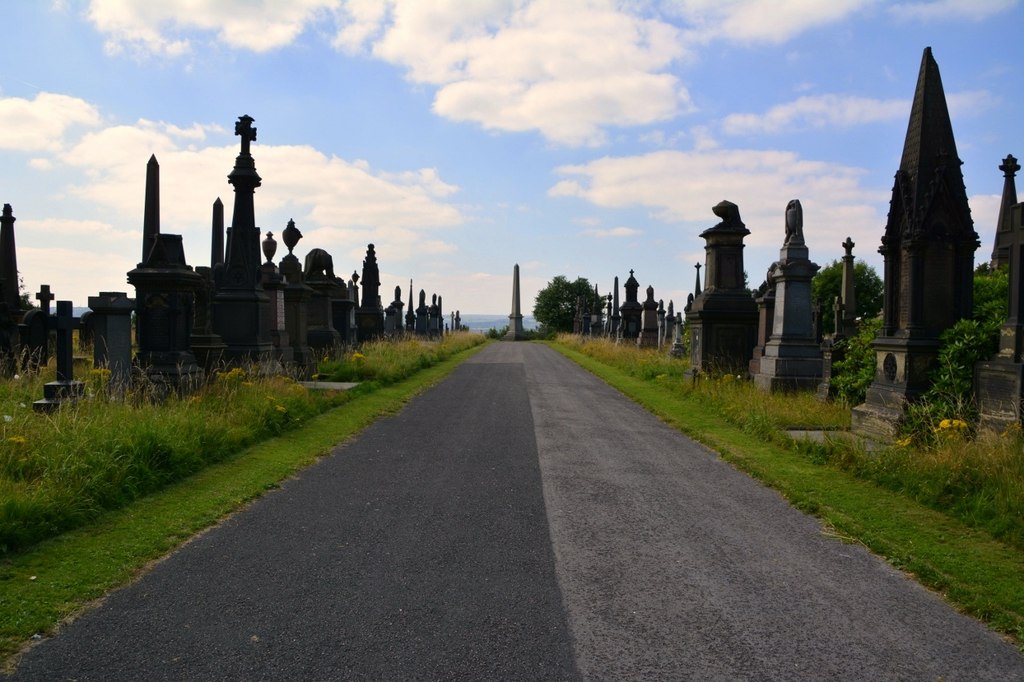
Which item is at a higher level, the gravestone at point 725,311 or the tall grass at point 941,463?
the gravestone at point 725,311

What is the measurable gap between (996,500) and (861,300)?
Result: 61.5m

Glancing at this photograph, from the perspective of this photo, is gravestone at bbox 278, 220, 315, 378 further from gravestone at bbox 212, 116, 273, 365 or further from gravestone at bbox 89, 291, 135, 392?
gravestone at bbox 89, 291, 135, 392

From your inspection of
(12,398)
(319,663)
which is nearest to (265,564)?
(319,663)

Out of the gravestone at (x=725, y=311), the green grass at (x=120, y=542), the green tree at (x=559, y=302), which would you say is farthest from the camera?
the green tree at (x=559, y=302)

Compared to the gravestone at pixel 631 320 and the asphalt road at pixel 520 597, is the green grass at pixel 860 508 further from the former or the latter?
the gravestone at pixel 631 320

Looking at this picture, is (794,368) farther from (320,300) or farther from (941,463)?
(320,300)

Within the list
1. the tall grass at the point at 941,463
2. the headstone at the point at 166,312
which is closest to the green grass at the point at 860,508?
the tall grass at the point at 941,463

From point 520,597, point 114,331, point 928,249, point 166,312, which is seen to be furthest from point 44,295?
point 928,249

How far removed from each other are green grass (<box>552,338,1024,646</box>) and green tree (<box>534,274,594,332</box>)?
79.1 m

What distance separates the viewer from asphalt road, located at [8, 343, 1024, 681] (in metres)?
3.58

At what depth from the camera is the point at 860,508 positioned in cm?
649

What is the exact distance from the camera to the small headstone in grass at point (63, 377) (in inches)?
358

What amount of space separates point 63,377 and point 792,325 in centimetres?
1290

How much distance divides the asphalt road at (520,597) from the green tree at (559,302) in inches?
3359
